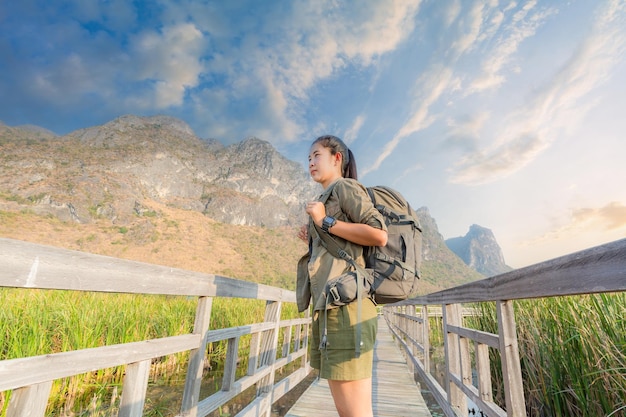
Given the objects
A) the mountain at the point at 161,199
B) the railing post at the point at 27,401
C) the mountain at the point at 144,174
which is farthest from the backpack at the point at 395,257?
the mountain at the point at 144,174

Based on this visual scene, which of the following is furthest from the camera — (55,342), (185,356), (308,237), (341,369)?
(185,356)

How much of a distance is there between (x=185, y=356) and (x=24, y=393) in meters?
4.32

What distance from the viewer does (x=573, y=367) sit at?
1.78m

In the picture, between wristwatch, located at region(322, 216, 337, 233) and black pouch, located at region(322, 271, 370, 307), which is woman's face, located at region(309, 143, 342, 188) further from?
black pouch, located at region(322, 271, 370, 307)

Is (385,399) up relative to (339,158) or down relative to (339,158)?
down

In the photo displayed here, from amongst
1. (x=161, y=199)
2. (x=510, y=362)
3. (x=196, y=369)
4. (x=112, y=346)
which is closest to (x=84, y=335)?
(x=196, y=369)

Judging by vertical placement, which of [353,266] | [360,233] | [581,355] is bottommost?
[581,355]

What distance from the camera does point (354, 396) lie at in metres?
1.04

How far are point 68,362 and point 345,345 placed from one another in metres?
0.79

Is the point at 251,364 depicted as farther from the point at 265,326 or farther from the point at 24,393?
the point at 24,393

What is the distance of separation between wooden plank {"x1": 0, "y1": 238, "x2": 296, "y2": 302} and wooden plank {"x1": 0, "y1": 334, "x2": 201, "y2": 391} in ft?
0.56

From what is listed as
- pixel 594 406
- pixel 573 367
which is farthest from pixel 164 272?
pixel 594 406

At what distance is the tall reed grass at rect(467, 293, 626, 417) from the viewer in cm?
162

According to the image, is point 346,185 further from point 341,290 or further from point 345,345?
point 345,345
